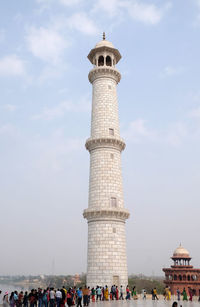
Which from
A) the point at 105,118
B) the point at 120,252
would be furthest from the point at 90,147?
the point at 120,252

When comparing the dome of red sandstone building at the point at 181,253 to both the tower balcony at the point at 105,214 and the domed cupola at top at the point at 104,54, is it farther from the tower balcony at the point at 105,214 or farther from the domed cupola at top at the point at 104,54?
the domed cupola at top at the point at 104,54

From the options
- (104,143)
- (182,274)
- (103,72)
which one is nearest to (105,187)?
(104,143)

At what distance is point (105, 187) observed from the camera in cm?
3198

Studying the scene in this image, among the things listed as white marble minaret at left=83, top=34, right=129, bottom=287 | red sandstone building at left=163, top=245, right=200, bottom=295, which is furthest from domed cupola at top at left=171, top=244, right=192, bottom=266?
white marble minaret at left=83, top=34, right=129, bottom=287

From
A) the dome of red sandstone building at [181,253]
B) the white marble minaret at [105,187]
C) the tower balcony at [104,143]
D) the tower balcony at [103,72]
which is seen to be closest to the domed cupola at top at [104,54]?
the white marble minaret at [105,187]

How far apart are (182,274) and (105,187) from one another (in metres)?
28.2

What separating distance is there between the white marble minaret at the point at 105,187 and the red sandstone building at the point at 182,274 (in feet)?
79.3

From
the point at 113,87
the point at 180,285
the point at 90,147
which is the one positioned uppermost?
the point at 113,87

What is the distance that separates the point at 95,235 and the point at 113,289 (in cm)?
552

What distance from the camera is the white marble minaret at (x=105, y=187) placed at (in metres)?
29.9

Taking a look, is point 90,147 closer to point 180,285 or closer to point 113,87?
point 113,87

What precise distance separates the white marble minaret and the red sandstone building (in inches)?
952

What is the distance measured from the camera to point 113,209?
31.0 meters

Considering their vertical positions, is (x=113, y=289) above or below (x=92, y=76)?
below
